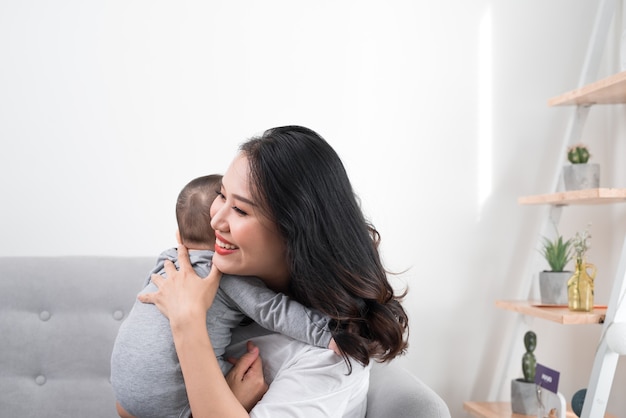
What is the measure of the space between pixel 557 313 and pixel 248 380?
3.92 feet

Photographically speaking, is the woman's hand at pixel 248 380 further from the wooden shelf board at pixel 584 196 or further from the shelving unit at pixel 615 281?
the wooden shelf board at pixel 584 196

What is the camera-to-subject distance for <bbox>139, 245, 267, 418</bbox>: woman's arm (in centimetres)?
124

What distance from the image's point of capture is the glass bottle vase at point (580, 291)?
2217 mm

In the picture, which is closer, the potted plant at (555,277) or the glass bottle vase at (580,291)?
the glass bottle vase at (580,291)

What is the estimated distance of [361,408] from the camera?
1.53 meters

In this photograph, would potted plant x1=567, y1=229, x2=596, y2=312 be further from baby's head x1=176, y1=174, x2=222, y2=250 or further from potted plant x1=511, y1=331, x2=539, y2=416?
baby's head x1=176, y1=174, x2=222, y2=250

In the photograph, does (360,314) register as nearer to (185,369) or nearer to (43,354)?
(185,369)

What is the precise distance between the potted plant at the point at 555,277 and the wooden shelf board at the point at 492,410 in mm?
381

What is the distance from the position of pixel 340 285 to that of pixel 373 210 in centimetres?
123

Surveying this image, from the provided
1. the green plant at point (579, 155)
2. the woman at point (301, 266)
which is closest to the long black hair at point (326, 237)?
the woman at point (301, 266)

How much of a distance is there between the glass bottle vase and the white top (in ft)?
3.54

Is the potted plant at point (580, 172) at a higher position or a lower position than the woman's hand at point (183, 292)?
higher

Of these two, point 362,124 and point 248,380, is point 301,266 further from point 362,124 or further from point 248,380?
point 362,124

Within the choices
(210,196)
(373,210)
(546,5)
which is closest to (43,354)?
(210,196)
